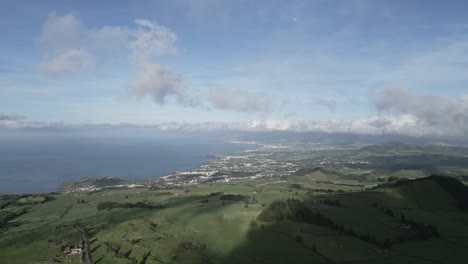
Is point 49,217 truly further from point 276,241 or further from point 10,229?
point 276,241

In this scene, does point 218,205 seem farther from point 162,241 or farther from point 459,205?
point 459,205

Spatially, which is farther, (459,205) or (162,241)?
(459,205)

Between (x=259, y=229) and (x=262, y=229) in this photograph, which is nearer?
(x=262, y=229)

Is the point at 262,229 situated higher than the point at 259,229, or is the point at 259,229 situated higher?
the point at 262,229

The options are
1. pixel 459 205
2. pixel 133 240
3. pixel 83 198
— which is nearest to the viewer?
pixel 133 240

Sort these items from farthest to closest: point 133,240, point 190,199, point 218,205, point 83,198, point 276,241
A: point 83,198 → point 190,199 → point 218,205 → point 133,240 → point 276,241

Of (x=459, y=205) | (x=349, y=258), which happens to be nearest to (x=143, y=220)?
(x=349, y=258)

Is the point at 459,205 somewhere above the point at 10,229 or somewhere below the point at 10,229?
above
